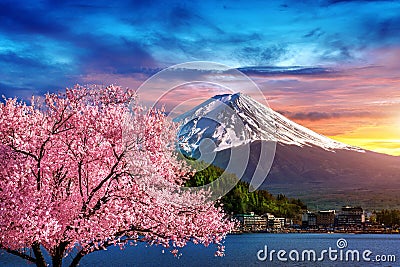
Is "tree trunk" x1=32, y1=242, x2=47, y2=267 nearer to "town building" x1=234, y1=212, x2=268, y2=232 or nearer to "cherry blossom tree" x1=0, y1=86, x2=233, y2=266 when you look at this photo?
"cherry blossom tree" x1=0, y1=86, x2=233, y2=266

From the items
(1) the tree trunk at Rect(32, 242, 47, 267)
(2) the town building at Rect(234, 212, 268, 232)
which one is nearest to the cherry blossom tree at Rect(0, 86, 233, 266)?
(1) the tree trunk at Rect(32, 242, 47, 267)

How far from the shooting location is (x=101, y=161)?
1644 cm

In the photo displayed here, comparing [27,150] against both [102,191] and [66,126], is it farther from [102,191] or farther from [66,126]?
[102,191]

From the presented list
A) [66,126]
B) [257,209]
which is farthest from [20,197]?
[257,209]

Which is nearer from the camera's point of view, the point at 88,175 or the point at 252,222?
the point at 88,175

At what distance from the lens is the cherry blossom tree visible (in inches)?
598

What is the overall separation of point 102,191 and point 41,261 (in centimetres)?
262

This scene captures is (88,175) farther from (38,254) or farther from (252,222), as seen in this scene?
(252,222)

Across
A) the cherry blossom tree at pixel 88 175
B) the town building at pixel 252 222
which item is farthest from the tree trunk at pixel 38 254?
the town building at pixel 252 222

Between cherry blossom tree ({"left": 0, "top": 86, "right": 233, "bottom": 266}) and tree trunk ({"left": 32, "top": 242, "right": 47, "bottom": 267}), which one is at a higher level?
cherry blossom tree ({"left": 0, "top": 86, "right": 233, "bottom": 266})

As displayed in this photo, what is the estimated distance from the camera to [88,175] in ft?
54.5

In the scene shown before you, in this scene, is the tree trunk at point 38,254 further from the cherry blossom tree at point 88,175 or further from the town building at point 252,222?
the town building at point 252,222

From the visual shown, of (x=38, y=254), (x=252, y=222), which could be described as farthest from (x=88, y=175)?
(x=252, y=222)

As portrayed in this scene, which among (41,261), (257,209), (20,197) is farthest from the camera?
(257,209)
